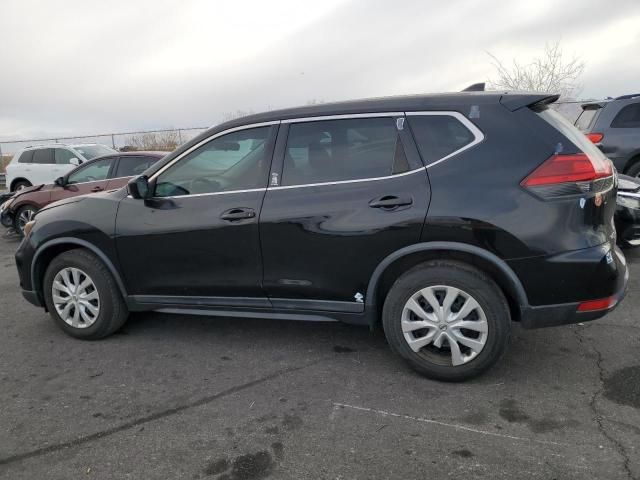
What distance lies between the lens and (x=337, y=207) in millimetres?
3500

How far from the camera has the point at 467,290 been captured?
327 cm

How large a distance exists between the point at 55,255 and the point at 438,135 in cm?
331

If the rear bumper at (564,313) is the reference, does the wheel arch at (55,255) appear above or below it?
above

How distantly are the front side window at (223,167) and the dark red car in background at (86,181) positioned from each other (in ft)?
15.4

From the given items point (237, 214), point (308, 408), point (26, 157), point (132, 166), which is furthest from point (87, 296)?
point (26, 157)

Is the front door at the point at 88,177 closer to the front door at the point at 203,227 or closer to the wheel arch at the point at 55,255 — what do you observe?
the wheel arch at the point at 55,255

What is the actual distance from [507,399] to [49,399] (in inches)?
115

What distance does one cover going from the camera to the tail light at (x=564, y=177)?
3098mm

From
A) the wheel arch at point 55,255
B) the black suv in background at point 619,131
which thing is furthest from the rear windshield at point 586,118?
the wheel arch at point 55,255

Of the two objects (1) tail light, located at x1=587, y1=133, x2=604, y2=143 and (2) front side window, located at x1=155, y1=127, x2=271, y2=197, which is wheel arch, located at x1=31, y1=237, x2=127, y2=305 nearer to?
(2) front side window, located at x1=155, y1=127, x2=271, y2=197

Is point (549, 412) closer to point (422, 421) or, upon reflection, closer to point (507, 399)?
point (507, 399)

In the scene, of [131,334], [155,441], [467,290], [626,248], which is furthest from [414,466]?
[626,248]

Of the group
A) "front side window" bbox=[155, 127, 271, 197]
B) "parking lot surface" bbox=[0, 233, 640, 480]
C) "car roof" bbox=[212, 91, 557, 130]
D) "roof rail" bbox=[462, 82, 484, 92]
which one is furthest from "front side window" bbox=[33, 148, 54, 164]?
"roof rail" bbox=[462, 82, 484, 92]

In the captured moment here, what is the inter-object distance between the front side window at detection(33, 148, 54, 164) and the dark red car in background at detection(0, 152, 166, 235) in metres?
5.03
